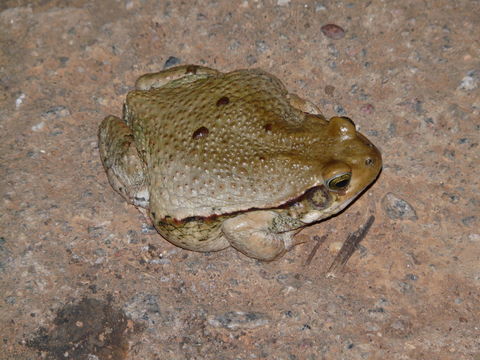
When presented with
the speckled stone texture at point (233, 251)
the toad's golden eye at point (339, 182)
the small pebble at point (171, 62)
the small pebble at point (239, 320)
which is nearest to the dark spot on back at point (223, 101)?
the toad's golden eye at point (339, 182)

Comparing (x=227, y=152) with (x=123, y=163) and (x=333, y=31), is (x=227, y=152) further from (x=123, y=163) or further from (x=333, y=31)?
(x=333, y=31)

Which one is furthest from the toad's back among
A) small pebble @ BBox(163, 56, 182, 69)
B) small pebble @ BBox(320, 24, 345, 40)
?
small pebble @ BBox(320, 24, 345, 40)

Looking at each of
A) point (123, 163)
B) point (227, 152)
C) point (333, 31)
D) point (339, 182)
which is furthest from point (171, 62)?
point (339, 182)

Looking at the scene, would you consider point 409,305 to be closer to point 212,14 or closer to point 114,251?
point 114,251

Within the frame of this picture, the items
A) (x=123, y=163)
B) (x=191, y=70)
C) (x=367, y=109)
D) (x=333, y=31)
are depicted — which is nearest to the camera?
(x=123, y=163)


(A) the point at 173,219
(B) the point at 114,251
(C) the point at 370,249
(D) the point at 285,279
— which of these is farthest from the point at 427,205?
(B) the point at 114,251

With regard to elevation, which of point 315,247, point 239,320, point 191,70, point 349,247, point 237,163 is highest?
point 191,70

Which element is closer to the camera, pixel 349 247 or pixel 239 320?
pixel 239 320

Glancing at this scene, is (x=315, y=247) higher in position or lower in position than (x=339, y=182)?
lower

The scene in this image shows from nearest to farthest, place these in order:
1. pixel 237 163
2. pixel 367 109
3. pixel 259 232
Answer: pixel 237 163, pixel 259 232, pixel 367 109
